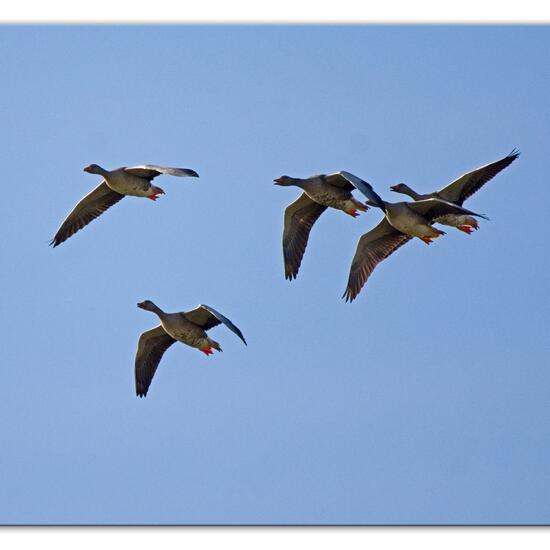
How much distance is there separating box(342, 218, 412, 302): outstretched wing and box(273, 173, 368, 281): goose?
75 centimetres

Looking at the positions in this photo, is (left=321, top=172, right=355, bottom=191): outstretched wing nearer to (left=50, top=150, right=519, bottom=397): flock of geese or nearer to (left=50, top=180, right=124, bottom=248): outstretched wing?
(left=50, top=150, right=519, bottom=397): flock of geese

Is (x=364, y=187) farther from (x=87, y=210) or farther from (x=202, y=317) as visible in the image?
(x=87, y=210)

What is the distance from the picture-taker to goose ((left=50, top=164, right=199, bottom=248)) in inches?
911

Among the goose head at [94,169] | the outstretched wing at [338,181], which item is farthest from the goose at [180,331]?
the outstretched wing at [338,181]

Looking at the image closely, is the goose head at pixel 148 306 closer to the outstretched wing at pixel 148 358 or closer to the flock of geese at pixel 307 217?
the flock of geese at pixel 307 217

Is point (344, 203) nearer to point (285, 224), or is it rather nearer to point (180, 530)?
point (285, 224)

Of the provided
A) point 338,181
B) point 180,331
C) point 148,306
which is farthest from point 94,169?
point 338,181

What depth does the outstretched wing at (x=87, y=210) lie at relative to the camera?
→ 24734mm

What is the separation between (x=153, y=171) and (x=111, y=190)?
5.51 feet

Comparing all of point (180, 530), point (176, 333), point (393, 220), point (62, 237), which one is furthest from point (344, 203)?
point (180, 530)

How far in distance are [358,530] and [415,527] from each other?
89 cm

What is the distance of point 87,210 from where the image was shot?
2502 cm

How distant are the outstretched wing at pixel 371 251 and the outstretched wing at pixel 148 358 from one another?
3173mm

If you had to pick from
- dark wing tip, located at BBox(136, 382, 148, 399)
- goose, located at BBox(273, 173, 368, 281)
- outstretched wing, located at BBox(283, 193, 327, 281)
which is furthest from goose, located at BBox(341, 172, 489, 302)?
dark wing tip, located at BBox(136, 382, 148, 399)
